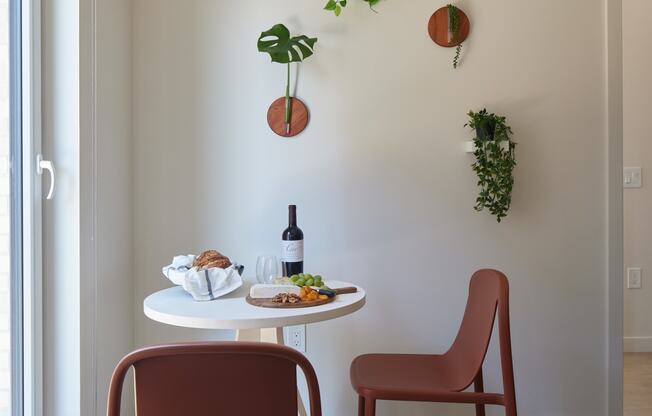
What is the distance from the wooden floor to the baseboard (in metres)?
0.03

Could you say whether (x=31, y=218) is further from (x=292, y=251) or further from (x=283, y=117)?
(x=283, y=117)

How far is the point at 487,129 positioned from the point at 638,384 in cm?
176

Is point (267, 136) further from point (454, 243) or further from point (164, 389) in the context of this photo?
point (164, 389)

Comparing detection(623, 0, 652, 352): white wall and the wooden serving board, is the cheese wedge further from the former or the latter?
detection(623, 0, 652, 352): white wall

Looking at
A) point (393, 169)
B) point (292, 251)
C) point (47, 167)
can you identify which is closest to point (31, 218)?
point (47, 167)

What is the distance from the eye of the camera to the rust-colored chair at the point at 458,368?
1099 millimetres

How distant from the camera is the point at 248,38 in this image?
168 centimetres

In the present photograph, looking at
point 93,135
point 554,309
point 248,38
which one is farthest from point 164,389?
point 554,309

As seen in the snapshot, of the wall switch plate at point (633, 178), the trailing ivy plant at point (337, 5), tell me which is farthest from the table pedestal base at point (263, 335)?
the wall switch plate at point (633, 178)

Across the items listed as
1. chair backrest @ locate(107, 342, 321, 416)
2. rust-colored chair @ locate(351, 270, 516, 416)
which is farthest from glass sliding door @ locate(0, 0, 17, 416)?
rust-colored chair @ locate(351, 270, 516, 416)

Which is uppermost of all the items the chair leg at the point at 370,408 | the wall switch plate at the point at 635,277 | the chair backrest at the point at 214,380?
the chair backrest at the point at 214,380

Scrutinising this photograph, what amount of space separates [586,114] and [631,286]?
1.56 m

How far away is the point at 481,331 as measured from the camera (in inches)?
48.8

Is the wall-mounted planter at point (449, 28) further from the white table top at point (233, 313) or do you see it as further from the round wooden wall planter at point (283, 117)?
the white table top at point (233, 313)
